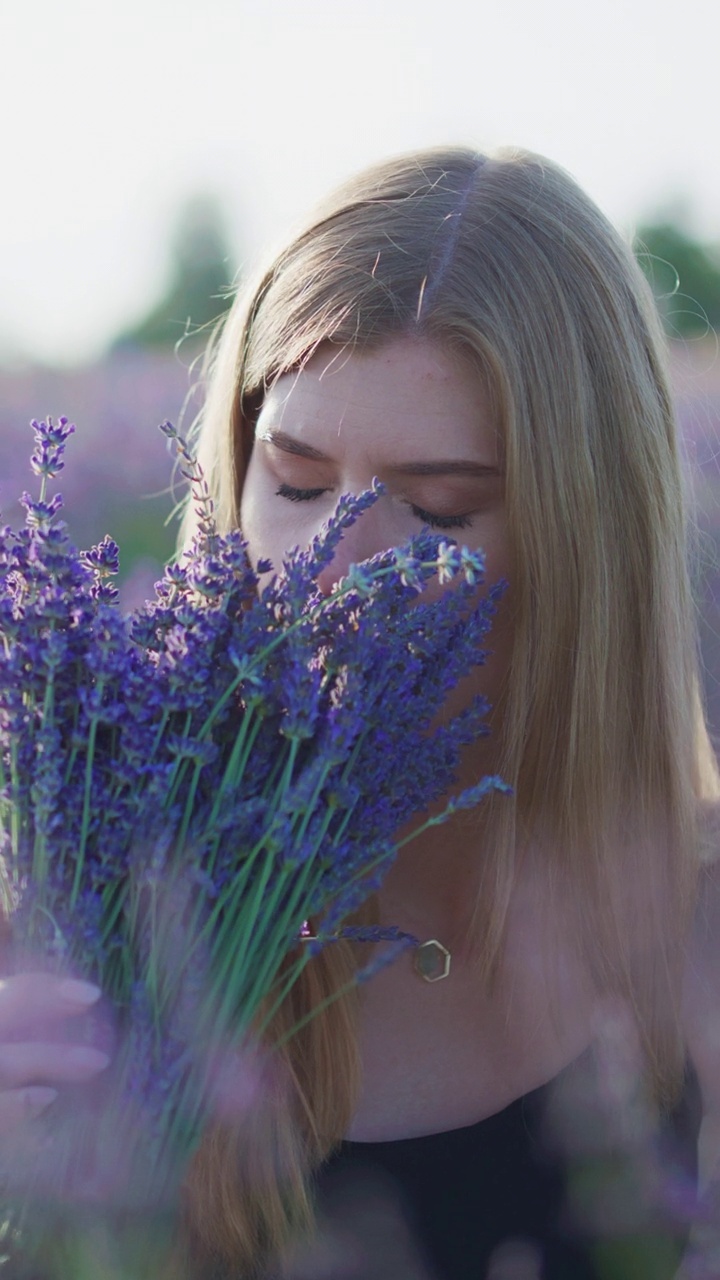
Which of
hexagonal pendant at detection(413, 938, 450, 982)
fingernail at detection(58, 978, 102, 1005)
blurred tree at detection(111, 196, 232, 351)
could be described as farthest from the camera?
blurred tree at detection(111, 196, 232, 351)

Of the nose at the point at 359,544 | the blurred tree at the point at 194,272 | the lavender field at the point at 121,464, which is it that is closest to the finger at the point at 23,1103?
the nose at the point at 359,544

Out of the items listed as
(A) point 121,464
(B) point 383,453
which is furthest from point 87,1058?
(A) point 121,464

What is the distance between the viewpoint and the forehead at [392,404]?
5.07 ft

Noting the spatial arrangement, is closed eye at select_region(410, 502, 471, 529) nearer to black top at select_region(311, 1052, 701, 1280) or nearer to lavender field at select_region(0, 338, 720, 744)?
black top at select_region(311, 1052, 701, 1280)

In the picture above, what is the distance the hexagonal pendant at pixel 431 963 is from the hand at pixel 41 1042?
945 millimetres

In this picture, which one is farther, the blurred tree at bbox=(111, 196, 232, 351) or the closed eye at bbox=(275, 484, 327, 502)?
the blurred tree at bbox=(111, 196, 232, 351)

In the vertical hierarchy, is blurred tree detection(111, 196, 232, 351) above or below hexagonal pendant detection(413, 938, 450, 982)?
above

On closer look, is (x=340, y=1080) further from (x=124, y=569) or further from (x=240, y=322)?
(x=124, y=569)

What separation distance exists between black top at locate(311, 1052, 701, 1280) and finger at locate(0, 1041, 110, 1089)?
29.3 inches

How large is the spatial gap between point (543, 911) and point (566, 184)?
118 cm

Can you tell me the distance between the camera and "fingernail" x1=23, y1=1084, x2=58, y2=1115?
0.97 metres

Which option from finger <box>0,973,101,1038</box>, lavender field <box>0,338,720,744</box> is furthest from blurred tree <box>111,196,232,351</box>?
finger <box>0,973,101,1038</box>

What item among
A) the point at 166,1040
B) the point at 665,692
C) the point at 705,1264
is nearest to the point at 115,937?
the point at 166,1040

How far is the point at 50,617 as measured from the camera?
3.26ft
